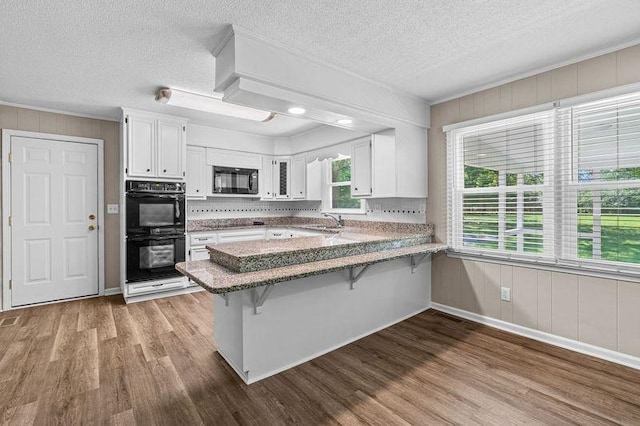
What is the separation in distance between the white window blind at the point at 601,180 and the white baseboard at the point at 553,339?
0.72 meters

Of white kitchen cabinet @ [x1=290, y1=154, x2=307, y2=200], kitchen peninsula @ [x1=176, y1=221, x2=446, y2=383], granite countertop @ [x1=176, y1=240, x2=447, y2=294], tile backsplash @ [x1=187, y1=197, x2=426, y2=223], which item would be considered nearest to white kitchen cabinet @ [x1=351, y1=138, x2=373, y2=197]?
tile backsplash @ [x1=187, y1=197, x2=426, y2=223]

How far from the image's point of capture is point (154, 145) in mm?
4086

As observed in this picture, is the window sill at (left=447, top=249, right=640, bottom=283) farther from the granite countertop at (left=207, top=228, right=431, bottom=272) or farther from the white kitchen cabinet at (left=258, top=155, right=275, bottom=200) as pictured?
the white kitchen cabinet at (left=258, top=155, right=275, bottom=200)

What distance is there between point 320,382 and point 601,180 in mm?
2736

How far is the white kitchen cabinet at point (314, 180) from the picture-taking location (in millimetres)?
5375

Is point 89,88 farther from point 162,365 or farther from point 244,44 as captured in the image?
point 162,365

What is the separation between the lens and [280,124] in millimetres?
4754

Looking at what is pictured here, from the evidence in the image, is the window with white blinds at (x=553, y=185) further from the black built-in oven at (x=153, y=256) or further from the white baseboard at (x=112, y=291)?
the white baseboard at (x=112, y=291)

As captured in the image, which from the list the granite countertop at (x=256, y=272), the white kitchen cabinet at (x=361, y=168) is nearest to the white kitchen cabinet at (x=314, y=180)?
the white kitchen cabinet at (x=361, y=168)

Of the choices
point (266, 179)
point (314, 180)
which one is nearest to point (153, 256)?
point (266, 179)

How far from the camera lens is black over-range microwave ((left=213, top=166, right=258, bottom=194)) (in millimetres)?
4922

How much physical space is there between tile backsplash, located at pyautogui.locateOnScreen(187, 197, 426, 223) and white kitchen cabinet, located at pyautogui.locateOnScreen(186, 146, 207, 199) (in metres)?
0.36

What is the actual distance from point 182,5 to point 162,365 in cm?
255

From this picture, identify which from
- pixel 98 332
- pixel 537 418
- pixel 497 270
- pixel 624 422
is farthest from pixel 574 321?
pixel 98 332
